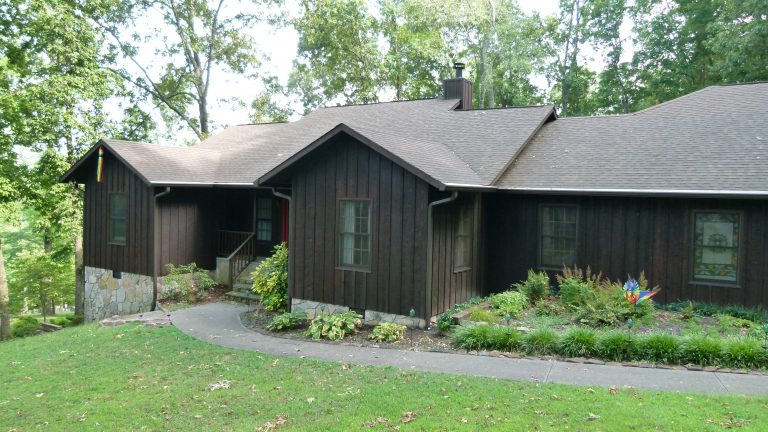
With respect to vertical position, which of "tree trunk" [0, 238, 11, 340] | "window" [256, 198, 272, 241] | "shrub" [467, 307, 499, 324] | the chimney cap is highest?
the chimney cap

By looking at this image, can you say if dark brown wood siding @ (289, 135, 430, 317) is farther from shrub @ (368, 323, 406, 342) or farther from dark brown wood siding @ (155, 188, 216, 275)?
dark brown wood siding @ (155, 188, 216, 275)

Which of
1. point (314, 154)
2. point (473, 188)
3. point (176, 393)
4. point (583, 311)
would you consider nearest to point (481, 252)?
point (473, 188)

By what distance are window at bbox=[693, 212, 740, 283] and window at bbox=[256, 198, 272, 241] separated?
10688mm

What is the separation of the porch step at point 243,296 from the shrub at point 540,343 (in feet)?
24.7

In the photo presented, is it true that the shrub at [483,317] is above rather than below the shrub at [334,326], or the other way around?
above

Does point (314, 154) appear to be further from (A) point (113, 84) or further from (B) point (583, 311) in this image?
(A) point (113, 84)

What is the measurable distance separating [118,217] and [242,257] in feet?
11.7

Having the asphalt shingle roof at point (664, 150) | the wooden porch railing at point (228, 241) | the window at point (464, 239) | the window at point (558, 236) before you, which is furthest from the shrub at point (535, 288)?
the wooden porch railing at point (228, 241)

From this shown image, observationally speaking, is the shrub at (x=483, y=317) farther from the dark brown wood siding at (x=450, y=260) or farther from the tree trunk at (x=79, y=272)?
the tree trunk at (x=79, y=272)

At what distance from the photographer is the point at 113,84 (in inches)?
810

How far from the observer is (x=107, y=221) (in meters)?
15.7

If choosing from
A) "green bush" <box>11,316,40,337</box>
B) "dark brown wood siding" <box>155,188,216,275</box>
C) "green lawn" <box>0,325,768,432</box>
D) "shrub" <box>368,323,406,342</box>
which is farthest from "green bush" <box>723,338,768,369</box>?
"green bush" <box>11,316,40,337</box>

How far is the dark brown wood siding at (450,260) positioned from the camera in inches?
408

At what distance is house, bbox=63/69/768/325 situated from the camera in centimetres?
1042
